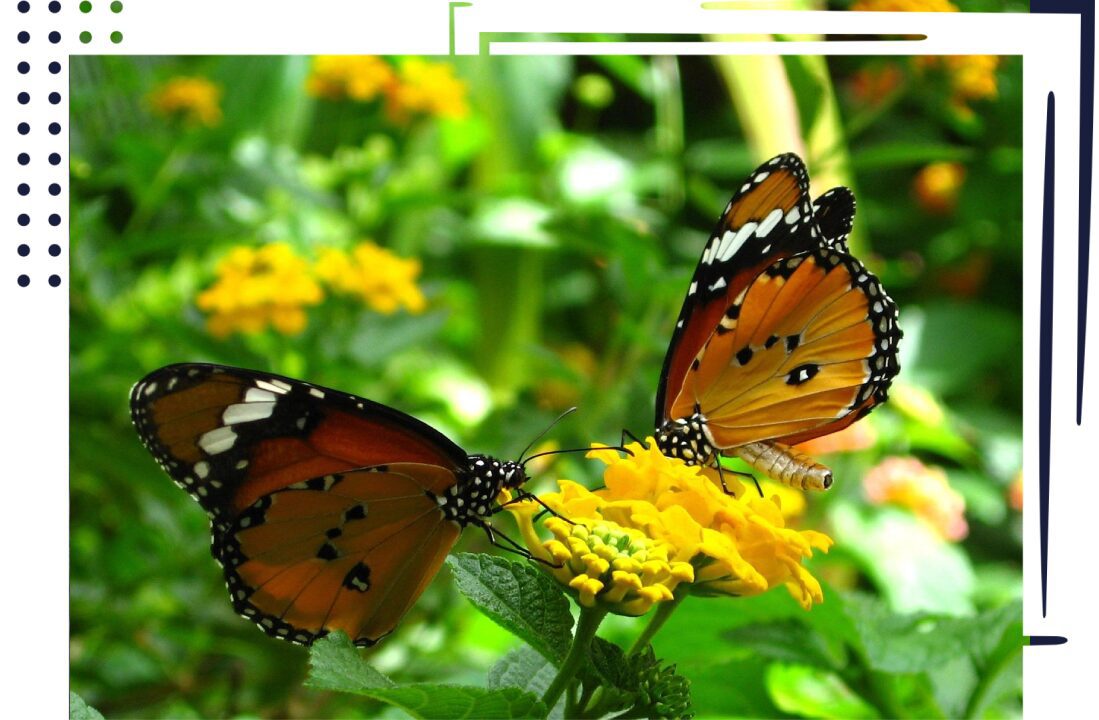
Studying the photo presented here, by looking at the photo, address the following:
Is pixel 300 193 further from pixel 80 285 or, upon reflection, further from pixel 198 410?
→ pixel 198 410

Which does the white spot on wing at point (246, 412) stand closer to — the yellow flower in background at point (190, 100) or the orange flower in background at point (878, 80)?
the yellow flower in background at point (190, 100)

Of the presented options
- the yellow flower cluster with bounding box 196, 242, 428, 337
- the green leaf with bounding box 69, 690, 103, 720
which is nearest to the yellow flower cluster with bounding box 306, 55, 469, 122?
the yellow flower cluster with bounding box 196, 242, 428, 337

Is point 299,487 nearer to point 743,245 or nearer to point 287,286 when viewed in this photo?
point 743,245

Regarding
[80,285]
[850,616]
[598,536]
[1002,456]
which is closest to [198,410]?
[598,536]

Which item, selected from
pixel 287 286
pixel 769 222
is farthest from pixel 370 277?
pixel 769 222

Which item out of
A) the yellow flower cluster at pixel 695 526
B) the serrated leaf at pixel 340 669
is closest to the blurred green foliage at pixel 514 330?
the yellow flower cluster at pixel 695 526
